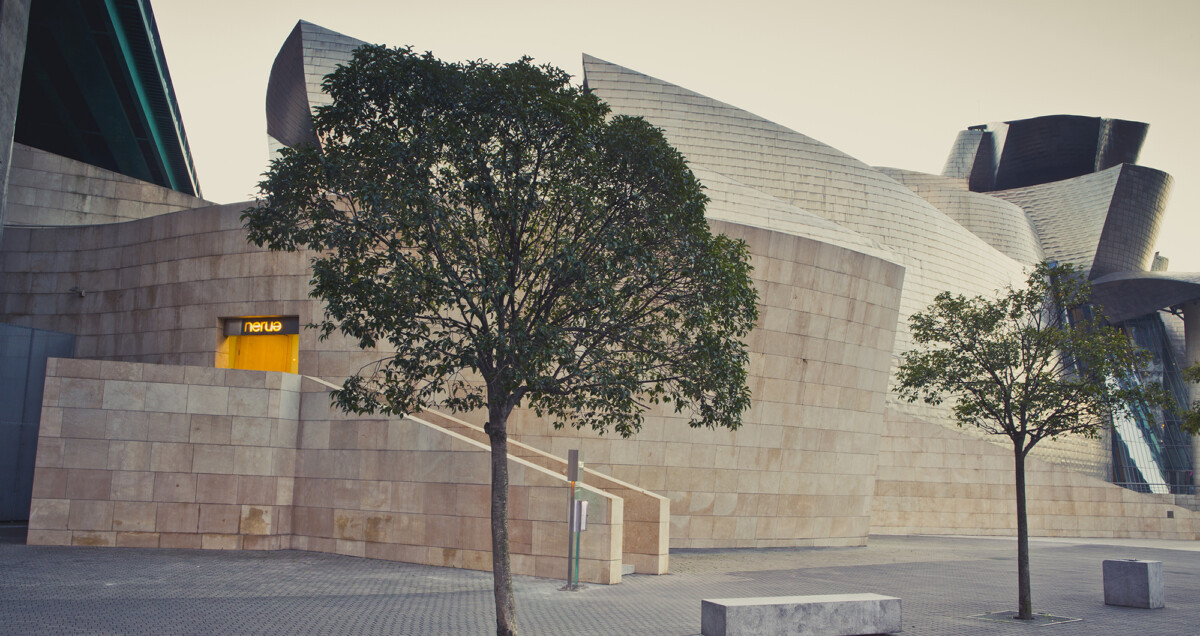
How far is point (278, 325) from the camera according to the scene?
2342cm

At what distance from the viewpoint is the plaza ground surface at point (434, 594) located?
11.7 meters

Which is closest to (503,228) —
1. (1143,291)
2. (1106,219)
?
(1106,219)

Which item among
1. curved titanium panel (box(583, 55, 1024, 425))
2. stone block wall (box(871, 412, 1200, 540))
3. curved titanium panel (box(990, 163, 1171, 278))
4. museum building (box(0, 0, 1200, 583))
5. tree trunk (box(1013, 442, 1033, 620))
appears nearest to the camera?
tree trunk (box(1013, 442, 1033, 620))

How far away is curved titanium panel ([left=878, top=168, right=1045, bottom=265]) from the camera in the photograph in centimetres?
5500

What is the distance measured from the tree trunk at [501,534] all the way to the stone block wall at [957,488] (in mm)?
26769

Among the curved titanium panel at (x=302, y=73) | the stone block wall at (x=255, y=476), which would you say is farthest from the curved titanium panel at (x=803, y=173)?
the stone block wall at (x=255, y=476)

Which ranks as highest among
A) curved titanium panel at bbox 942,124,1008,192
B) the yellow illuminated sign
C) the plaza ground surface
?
curved titanium panel at bbox 942,124,1008,192

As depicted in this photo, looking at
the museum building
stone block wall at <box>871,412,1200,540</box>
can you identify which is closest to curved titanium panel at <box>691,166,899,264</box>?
the museum building

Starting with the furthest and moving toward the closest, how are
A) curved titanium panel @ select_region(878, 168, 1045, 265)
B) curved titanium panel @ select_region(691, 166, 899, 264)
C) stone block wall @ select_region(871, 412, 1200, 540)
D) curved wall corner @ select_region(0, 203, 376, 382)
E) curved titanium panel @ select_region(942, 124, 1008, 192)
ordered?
curved titanium panel @ select_region(942, 124, 1008, 192) → curved titanium panel @ select_region(878, 168, 1045, 265) → stone block wall @ select_region(871, 412, 1200, 540) → curved titanium panel @ select_region(691, 166, 899, 264) → curved wall corner @ select_region(0, 203, 376, 382)

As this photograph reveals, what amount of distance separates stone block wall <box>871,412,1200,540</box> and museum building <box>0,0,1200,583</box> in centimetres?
10

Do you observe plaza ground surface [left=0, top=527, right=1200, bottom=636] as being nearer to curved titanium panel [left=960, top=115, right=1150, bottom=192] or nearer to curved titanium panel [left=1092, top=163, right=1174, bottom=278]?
curved titanium panel [left=1092, top=163, right=1174, bottom=278]

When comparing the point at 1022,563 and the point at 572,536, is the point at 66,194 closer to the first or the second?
the point at 572,536

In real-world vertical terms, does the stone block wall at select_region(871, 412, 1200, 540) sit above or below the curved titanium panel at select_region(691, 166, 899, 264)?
below

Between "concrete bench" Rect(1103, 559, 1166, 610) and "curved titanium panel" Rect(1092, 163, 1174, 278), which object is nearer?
"concrete bench" Rect(1103, 559, 1166, 610)
